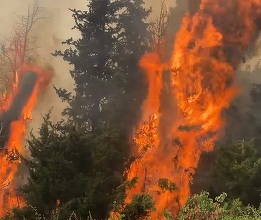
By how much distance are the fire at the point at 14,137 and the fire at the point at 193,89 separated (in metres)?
6.78

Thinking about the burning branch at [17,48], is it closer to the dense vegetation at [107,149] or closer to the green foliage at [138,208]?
the dense vegetation at [107,149]

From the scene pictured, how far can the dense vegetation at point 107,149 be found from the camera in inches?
480

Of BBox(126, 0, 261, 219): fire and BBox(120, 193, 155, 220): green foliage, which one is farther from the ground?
BBox(126, 0, 261, 219): fire

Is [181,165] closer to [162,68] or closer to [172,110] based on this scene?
[172,110]

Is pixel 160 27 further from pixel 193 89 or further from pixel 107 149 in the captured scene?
pixel 107 149

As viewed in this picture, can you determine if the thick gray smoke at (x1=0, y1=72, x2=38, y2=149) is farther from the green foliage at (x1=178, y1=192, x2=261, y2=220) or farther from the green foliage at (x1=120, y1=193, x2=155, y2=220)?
the green foliage at (x1=178, y1=192, x2=261, y2=220)

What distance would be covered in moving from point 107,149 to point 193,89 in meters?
7.45

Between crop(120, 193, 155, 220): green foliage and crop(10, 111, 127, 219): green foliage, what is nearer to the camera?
crop(120, 193, 155, 220): green foliage

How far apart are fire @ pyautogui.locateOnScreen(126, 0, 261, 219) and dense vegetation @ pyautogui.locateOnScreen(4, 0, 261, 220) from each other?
0.92 m

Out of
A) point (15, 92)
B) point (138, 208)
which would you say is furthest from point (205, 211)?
point (15, 92)

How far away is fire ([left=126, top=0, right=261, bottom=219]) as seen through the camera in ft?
60.1

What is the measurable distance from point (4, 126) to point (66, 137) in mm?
10562

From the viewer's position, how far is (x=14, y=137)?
23.1 metres

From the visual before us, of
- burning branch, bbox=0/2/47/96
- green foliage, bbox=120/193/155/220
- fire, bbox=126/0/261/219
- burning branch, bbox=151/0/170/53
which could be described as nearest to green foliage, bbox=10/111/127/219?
green foliage, bbox=120/193/155/220
